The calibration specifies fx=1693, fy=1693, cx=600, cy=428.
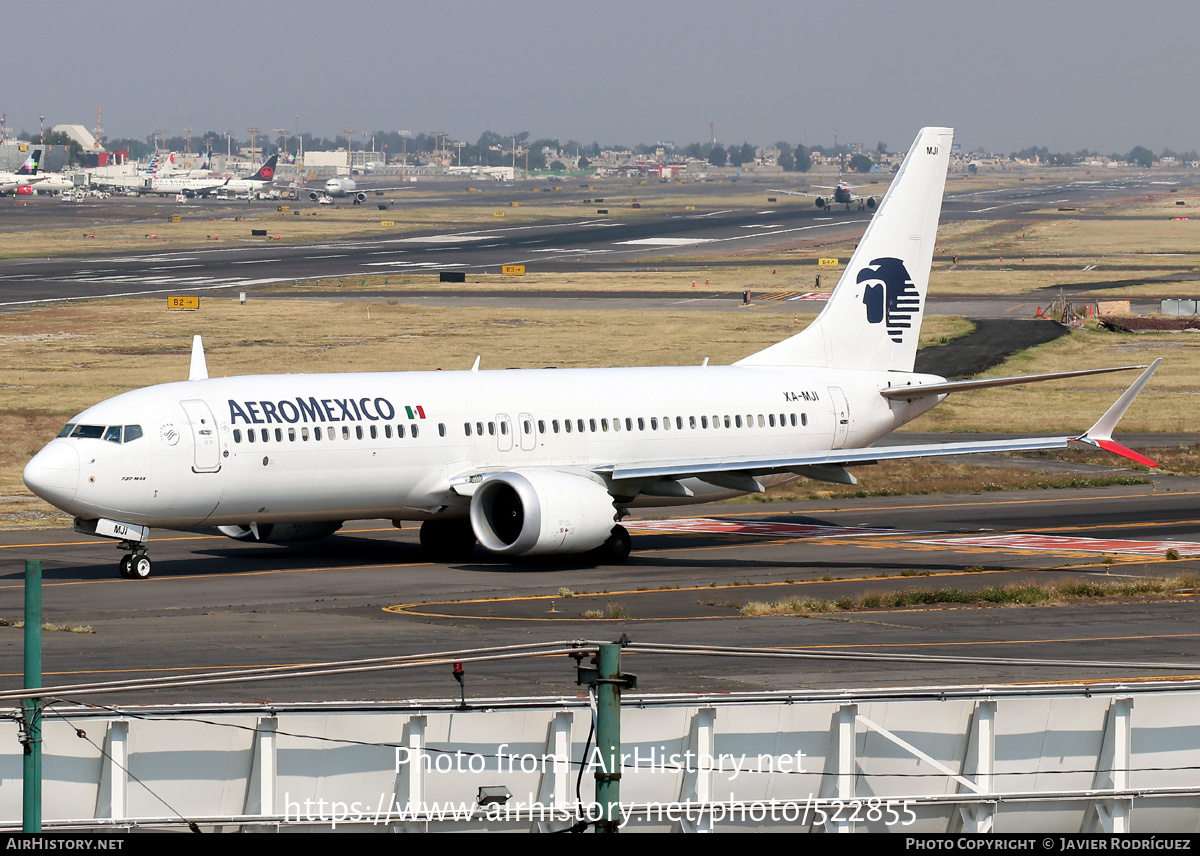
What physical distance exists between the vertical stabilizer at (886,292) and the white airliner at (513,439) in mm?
65

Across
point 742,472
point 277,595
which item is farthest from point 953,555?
→ point 277,595

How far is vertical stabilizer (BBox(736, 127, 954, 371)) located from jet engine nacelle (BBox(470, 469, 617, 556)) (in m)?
11.5

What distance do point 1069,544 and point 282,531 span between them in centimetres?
2301

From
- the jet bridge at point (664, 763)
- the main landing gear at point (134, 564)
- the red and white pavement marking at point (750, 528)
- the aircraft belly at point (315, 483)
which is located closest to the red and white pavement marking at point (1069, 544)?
the red and white pavement marking at point (750, 528)

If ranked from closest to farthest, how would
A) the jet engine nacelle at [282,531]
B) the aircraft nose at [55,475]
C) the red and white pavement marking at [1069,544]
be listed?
the aircraft nose at [55,475] → the jet engine nacelle at [282,531] → the red and white pavement marking at [1069,544]

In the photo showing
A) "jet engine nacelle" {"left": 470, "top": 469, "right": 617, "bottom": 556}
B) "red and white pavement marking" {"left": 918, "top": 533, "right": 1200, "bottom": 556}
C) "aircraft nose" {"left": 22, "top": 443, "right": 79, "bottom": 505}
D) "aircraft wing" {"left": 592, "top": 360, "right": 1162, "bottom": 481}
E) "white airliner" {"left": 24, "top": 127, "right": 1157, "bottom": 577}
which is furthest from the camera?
"red and white pavement marking" {"left": 918, "top": 533, "right": 1200, "bottom": 556}

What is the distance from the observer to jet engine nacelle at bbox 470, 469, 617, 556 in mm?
43938

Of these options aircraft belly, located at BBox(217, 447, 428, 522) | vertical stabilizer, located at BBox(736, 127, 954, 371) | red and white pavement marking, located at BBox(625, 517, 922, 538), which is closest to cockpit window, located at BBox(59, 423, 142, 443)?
aircraft belly, located at BBox(217, 447, 428, 522)

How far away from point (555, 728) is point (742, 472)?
30.3 m

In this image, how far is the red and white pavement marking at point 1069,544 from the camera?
161 feet

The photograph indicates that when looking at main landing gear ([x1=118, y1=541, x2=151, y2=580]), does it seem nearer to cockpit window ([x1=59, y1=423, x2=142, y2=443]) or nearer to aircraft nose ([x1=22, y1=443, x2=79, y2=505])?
aircraft nose ([x1=22, y1=443, x2=79, y2=505])

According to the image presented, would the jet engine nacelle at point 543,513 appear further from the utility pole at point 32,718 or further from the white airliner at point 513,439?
the utility pole at point 32,718

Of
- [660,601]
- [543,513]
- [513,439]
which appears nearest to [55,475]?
[543,513]

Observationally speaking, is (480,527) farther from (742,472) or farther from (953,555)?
(953,555)
